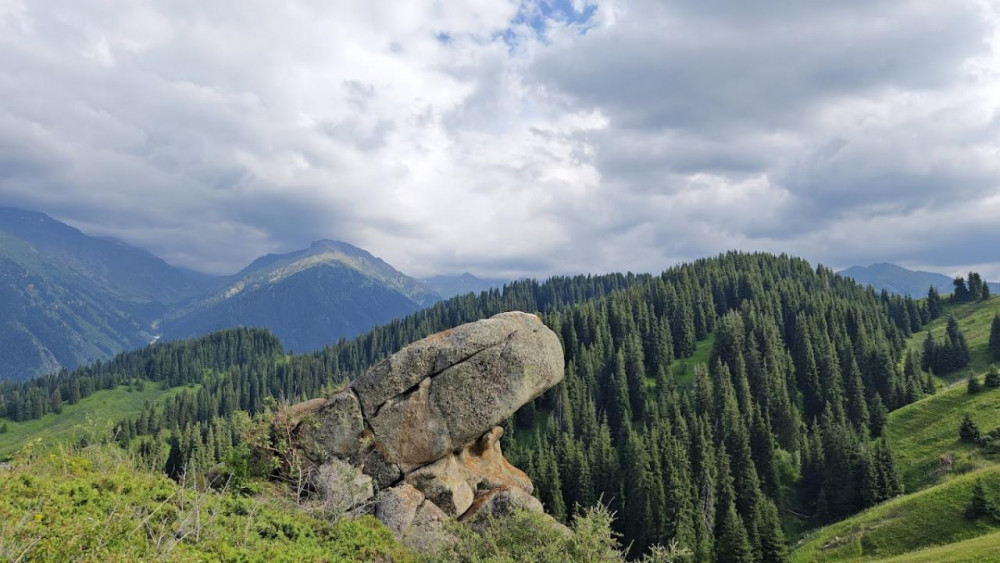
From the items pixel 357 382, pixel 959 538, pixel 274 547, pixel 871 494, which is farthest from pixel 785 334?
pixel 274 547

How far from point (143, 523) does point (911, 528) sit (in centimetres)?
7436

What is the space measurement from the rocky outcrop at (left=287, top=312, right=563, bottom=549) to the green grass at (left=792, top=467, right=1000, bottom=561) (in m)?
42.9

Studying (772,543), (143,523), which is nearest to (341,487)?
(143,523)

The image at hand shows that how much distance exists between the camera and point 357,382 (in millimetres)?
45375

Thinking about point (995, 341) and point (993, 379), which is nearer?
point (993, 379)

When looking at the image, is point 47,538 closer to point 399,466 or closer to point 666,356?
point 399,466

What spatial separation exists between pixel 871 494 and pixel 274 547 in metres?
90.9

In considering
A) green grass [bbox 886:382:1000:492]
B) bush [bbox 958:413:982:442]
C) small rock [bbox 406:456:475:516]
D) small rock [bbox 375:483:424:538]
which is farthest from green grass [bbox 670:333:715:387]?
small rock [bbox 375:483:424:538]

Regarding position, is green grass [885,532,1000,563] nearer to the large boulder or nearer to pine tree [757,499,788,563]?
pine tree [757,499,788,563]

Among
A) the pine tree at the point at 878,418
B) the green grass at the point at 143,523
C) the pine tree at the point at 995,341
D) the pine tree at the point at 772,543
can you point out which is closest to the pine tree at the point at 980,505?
the pine tree at the point at 772,543

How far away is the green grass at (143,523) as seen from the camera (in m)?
17.0

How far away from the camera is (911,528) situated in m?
58.7

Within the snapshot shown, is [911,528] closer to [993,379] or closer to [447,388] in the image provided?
[993,379]

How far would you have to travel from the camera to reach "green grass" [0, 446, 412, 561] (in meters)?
17.0
